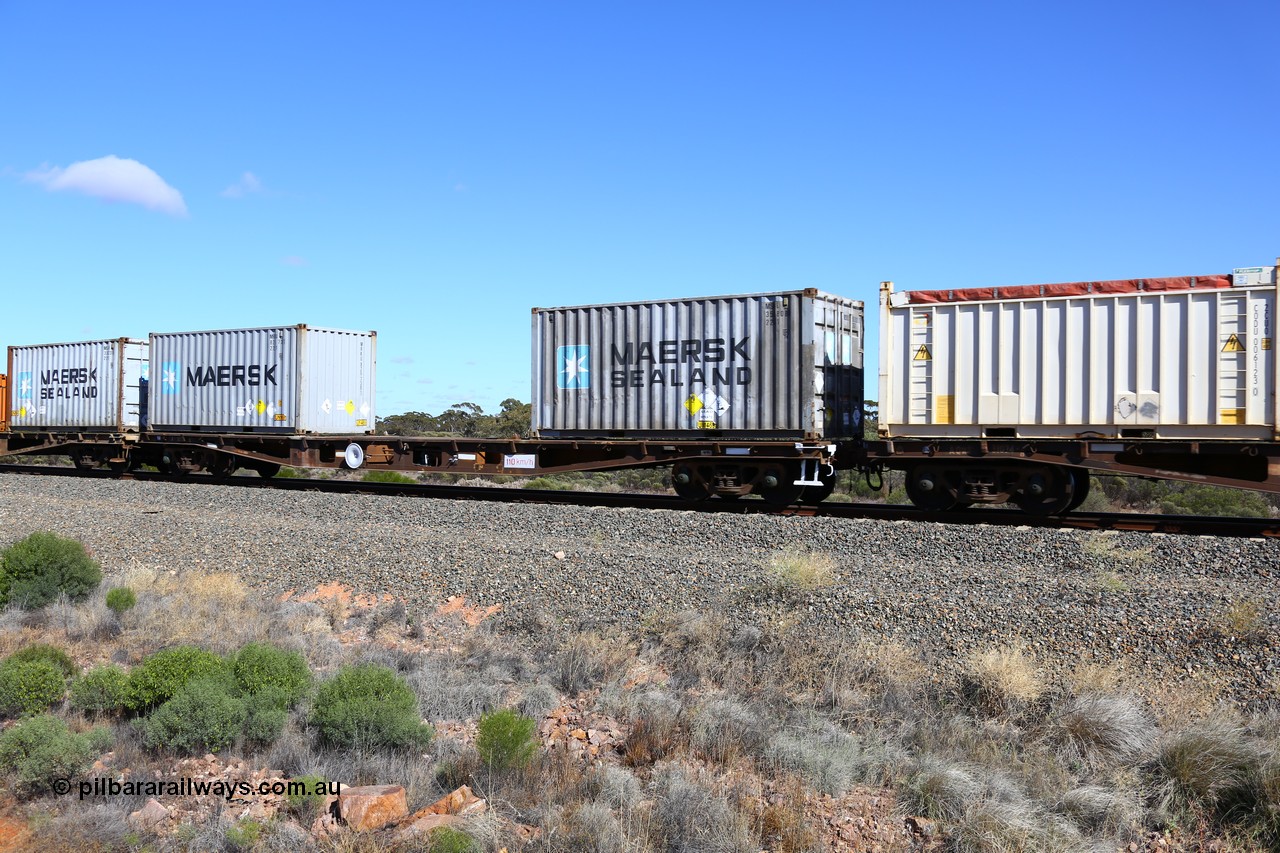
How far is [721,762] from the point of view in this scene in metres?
5.92

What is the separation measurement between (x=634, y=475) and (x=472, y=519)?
44.6 ft

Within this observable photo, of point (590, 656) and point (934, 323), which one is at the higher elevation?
point (934, 323)

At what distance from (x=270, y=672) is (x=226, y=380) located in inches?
687

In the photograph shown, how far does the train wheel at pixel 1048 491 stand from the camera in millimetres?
13516

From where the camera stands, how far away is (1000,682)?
6715mm

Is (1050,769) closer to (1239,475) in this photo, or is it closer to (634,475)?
(1239,475)

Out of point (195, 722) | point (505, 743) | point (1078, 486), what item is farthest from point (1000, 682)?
point (1078, 486)

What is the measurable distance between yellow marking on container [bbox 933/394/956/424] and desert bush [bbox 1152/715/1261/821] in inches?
331

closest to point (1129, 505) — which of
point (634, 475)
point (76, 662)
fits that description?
point (634, 475)

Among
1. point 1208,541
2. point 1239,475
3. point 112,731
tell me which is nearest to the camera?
point 112,731

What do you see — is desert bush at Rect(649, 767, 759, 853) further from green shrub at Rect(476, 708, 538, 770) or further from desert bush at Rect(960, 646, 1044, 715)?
desert bush at Rect(960, 646, 1044, 715)

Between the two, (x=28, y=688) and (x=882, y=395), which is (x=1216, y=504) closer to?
(x=882, y=395)

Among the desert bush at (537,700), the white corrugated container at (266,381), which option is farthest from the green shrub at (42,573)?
the white corrugated container at (266,381)

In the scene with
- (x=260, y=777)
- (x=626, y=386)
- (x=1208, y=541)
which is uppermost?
(x=626, y=386)
